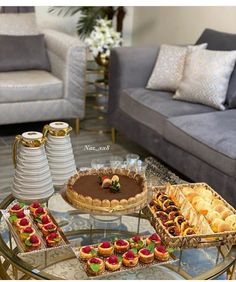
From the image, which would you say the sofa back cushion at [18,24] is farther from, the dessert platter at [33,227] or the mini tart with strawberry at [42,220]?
the mini tart with strawberry at [42,220]

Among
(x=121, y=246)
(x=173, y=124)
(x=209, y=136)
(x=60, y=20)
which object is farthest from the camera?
(x=60, y=20)

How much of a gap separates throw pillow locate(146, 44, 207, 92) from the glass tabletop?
5.08 feet

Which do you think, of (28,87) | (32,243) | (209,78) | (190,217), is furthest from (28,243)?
(28,87)

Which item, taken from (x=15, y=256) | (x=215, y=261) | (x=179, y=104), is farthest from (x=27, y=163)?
(x=179, y=104)

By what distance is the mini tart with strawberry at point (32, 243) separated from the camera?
1632 millimetres

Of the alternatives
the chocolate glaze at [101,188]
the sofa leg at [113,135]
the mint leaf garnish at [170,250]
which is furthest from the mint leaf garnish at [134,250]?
the sofa leg at [113,135]

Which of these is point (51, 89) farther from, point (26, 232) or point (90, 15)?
point (26, 232)

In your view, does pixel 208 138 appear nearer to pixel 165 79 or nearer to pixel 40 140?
pixel 165 79

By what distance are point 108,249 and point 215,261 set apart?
36 cm

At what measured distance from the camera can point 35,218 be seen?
1782 millimetres

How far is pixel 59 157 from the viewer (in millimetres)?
1957

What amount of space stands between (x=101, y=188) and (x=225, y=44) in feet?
5.66

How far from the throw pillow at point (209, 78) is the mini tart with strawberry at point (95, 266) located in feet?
5.61

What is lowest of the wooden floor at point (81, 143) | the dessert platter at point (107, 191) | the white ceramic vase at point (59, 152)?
the wooden floor at point (81, 143)
